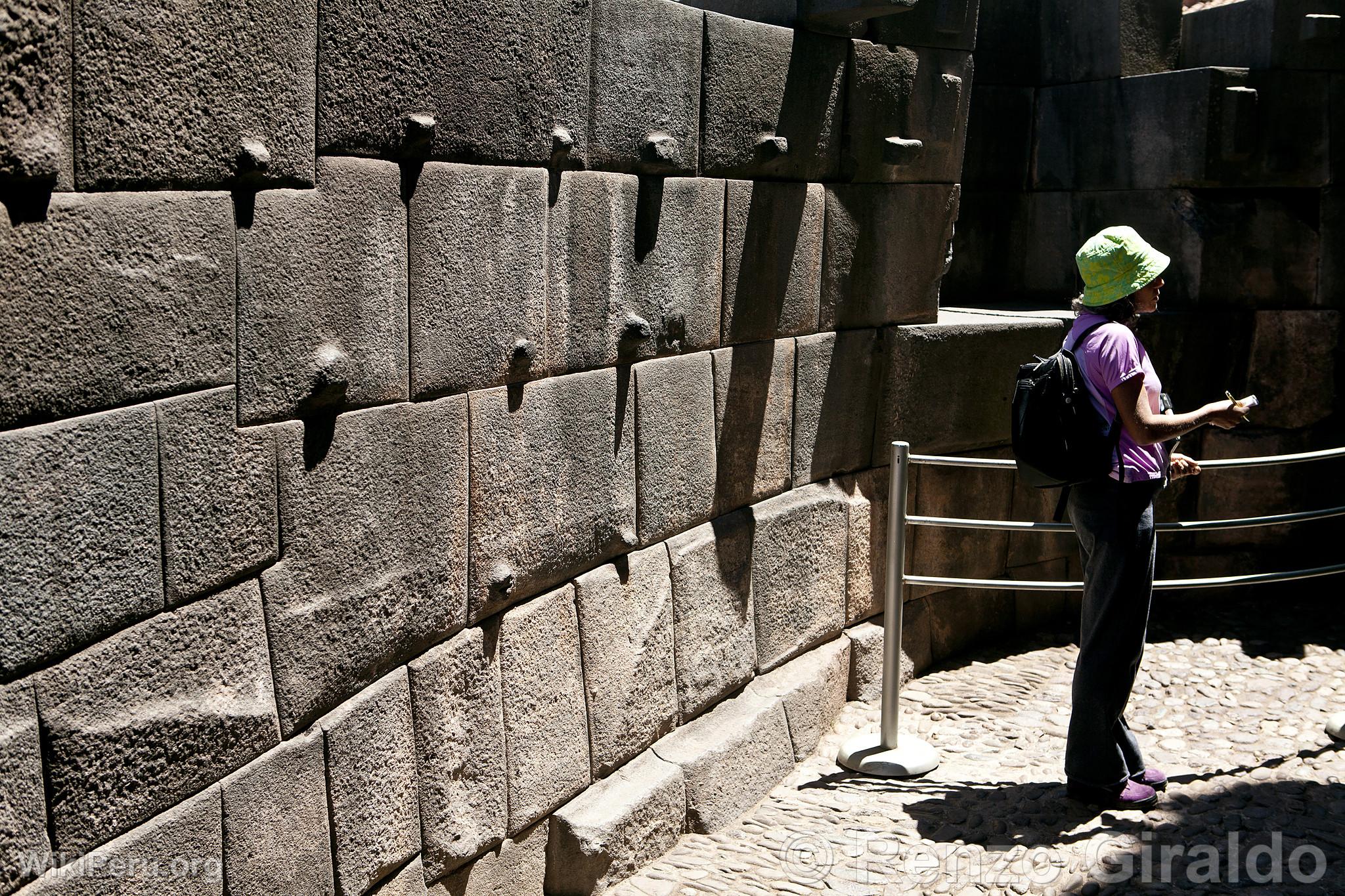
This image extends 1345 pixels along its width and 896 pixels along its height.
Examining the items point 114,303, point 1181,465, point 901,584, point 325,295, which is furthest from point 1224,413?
point 114,303

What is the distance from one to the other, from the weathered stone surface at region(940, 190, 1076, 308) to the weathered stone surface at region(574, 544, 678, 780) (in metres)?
3.73

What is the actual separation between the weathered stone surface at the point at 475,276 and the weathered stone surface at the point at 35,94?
1046 millimetres

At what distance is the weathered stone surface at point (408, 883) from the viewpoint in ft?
10.5

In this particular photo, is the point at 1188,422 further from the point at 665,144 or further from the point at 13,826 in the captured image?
the point at 13,826

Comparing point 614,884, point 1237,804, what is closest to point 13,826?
point 614,884

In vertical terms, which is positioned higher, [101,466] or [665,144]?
[665,144]

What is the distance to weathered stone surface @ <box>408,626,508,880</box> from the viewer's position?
10.9ft

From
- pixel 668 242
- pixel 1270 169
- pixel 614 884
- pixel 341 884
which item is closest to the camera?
pixel 341 884

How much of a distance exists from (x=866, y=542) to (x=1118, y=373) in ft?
5.71

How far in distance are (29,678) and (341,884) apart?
1.09 metres

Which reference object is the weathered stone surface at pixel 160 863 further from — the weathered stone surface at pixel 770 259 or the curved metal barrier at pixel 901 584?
the curved metal barrier at pixel 901 584

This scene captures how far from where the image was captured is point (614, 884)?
403 centimetres

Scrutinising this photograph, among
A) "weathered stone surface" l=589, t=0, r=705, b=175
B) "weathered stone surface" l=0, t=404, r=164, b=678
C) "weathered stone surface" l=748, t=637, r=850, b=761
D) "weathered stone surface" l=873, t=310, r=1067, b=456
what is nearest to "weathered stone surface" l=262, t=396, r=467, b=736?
"weathered stone surface" l=0, t=404, r=164, b=678

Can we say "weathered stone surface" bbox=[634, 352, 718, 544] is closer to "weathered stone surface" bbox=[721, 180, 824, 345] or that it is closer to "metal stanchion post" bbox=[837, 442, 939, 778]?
"weathered stone surface" bbox=[721, 180, 824, 345]
